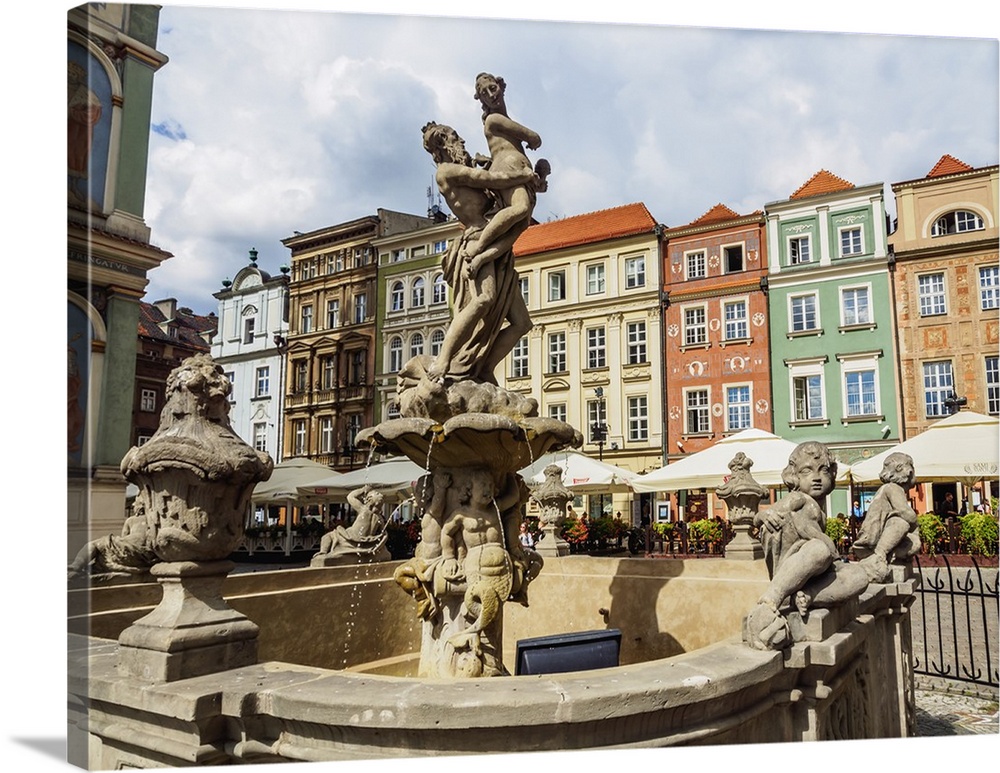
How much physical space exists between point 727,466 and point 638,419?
12949mm

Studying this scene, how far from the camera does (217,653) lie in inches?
115

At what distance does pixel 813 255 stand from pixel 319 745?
1001 inches

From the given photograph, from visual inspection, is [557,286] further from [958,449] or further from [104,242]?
[104,242]

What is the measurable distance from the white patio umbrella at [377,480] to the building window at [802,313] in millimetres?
13854

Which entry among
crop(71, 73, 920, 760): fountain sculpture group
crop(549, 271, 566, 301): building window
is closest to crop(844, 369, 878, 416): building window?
crop(549, 271, 566, 301): building window

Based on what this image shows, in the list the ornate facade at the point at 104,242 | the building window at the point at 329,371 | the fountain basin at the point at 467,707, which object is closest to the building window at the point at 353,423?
the building window at the point at 329,371

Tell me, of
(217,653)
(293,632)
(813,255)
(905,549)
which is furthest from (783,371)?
(217,653)

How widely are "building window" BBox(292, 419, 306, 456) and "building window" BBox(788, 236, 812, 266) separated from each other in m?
20.8

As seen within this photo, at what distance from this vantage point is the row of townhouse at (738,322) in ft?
73.9

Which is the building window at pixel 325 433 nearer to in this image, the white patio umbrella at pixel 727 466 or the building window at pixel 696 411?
the building window at pixel 696 411

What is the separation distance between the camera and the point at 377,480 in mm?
16906

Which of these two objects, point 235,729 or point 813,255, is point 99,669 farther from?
point 813,255

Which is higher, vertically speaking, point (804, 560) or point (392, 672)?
point (804, 560)

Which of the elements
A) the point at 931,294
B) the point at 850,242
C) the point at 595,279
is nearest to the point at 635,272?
the point at 595,279
